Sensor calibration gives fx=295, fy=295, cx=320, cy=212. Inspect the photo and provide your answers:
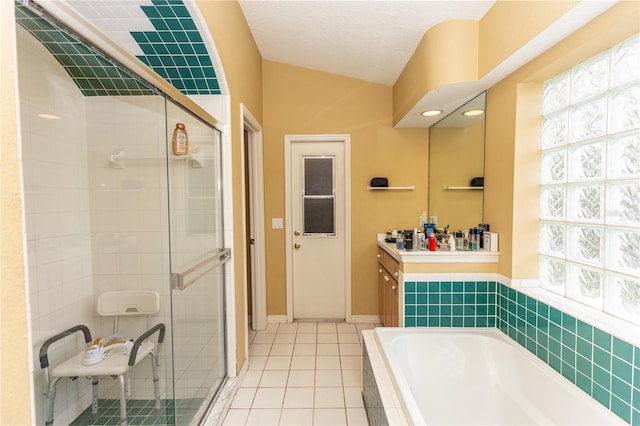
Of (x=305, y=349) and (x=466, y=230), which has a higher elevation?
(x=466, y=230)

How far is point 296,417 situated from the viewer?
1816 mm

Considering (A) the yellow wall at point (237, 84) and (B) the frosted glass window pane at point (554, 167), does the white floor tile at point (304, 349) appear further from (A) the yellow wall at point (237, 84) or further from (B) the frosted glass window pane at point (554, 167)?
(B) the frosted glass window pane at point (554, 167)

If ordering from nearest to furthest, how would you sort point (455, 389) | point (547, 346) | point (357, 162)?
point (547, 346) < point (455, 389) < point (357, 162)

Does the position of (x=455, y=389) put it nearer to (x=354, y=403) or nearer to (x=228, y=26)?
(x=354, y=403)

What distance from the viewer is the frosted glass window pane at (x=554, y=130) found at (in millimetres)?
1679

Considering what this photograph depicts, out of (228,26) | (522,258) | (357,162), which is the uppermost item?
(228,26)

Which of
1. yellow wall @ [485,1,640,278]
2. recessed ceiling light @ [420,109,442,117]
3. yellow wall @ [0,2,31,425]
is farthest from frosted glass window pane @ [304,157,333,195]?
yellow wall @ [0,2,31,425]

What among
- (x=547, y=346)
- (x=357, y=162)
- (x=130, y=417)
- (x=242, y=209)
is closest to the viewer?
(x=547, y=346)

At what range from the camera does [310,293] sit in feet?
10.7

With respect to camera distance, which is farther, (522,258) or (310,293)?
(310,293)

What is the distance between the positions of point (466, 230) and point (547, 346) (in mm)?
1006

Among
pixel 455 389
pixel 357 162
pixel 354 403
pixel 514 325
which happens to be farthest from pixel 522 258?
pixel 357 162

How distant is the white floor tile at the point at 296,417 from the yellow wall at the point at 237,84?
0.51 meters

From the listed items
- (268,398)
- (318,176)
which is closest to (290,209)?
(318,176)
